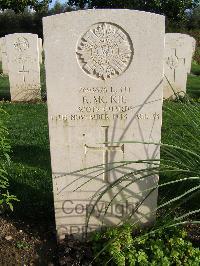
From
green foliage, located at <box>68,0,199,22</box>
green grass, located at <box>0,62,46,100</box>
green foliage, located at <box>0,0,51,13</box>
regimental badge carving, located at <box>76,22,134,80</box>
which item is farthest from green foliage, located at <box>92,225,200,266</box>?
green foliage, located at <box>68,0,199,22</box>

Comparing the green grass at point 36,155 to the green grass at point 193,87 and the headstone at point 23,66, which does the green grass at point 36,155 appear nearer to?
the headstone at point 23,66

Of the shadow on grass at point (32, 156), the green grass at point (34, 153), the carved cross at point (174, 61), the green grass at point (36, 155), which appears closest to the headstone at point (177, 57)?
the carved cross at point (174, 61)

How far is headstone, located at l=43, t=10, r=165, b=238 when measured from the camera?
256cm

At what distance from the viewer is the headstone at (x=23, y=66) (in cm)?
844

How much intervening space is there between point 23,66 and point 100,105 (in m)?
6.30

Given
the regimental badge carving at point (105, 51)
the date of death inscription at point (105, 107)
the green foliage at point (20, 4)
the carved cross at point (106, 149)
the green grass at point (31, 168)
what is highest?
the green foliage at point (20, 4)

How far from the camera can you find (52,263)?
2811 mm

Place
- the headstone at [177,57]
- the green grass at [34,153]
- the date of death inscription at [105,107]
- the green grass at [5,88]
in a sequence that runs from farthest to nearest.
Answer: the green grass at [5,88], the headstone at [177,57], the green grass at [34,153], the date of death inscription at [105,107]

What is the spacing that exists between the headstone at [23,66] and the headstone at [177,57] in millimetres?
2895

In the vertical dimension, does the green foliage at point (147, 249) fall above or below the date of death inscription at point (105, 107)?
below

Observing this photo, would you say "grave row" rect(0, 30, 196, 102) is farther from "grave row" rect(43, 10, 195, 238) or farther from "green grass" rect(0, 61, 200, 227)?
"grave row" rect(43, 10, 195, 238)

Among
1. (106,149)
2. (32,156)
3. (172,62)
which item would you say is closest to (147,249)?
(106,149)

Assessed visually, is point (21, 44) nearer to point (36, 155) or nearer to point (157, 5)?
point (36, 155)

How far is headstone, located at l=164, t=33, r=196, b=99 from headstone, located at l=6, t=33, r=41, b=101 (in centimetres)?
290
